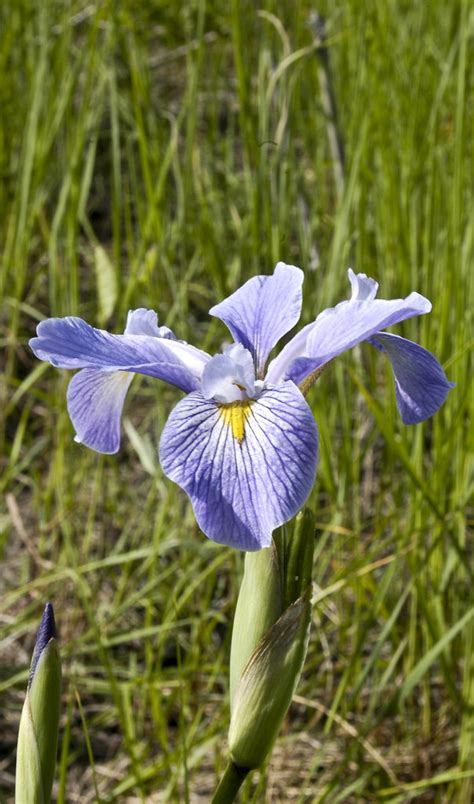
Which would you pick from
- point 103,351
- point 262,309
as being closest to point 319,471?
point 262,309

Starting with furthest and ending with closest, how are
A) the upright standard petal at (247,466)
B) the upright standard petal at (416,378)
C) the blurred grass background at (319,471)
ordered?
1. the blurred grass background at (319,471)
2. the upright standard petal at (416,378)
3. the upright standard petal at (247,466)

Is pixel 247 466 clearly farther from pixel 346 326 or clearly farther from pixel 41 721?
pixel 41 721

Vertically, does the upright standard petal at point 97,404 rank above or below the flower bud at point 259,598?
above

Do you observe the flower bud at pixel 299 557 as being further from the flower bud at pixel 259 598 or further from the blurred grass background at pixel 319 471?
the blurred grass background at pixel 319 471

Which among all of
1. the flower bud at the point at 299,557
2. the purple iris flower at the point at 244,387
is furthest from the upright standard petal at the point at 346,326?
the flower bud at the point at 299,557

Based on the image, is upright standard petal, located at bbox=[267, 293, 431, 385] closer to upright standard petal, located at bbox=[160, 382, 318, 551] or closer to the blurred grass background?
upright standard petal, located at bbox=[160, 382, 318, 551]

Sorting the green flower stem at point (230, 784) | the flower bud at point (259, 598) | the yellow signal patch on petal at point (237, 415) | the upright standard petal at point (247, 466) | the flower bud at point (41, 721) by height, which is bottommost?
the green flower stem at point (230, 784)
